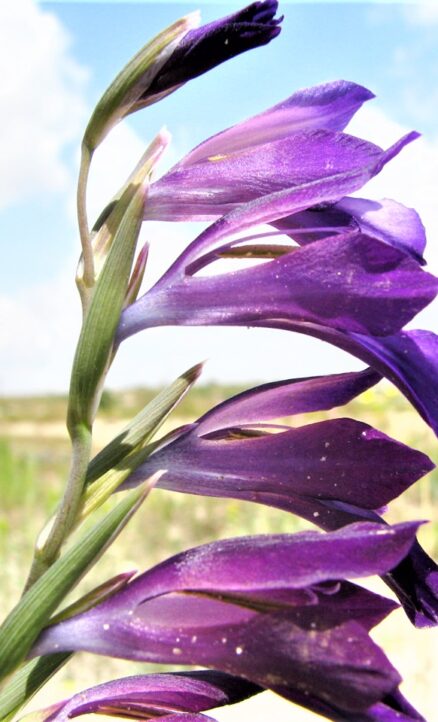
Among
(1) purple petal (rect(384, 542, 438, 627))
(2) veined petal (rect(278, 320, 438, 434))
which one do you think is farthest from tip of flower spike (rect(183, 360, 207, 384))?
(1) purple petal (rect(384, 542, 438, 627))

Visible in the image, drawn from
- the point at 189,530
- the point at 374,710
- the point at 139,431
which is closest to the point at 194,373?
the point at 139,431

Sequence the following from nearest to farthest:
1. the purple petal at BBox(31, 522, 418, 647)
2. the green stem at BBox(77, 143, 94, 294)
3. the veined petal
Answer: the purple petal at BBox(31, 522, 418, 647)
the veined petal
the green stem at BBox(77, 143, 94, 294)

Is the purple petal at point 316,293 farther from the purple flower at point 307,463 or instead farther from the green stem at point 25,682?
the green stem at point 25,682

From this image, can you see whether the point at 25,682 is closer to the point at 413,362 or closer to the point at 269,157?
the point at 413,362

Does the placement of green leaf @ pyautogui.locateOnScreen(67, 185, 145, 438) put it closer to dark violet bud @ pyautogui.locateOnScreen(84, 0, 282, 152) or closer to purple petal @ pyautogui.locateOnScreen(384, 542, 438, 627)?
dark violet bud @ pyautogui.locateOnScreen(84, 0, 282, 152)

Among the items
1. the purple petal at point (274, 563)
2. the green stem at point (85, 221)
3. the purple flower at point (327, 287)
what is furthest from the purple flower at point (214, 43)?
the purple petal at point (274, 563)
